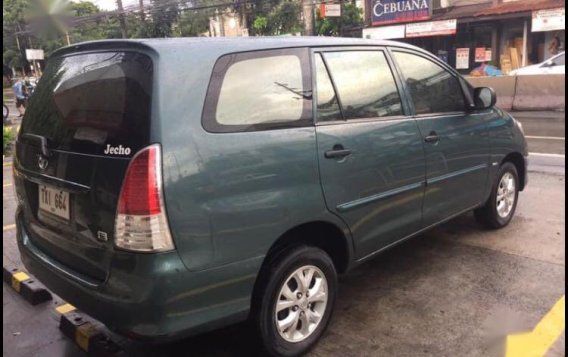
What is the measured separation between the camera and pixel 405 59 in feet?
12.1

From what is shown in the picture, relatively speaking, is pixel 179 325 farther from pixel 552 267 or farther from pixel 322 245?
pixel 552 267

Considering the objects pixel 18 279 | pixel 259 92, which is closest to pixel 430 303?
pixel 259 92

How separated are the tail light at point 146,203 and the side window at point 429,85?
2.06 meters

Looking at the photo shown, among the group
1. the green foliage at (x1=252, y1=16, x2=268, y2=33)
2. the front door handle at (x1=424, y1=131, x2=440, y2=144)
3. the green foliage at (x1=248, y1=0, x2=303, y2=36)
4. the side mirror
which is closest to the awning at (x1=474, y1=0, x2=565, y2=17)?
the green foliage at (x1=248, y1=0, x2=303, y2=36)

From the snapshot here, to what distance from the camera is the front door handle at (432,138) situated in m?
3.63

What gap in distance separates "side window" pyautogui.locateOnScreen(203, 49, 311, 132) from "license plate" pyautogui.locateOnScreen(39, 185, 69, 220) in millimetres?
835

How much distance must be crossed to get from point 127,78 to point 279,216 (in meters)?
0.98

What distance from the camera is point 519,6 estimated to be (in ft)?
63.6

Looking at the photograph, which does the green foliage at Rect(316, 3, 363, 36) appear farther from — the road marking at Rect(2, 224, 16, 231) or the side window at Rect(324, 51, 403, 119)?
the side window at Rect(324, 51, 403, 119)

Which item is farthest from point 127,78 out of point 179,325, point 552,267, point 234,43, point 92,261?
point 552,267

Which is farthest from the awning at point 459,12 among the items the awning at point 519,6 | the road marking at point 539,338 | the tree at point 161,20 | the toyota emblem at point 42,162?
the toyota emblem at point 42,162

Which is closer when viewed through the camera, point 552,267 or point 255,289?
point 255,289

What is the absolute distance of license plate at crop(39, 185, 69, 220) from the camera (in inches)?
103

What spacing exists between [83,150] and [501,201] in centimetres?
373
